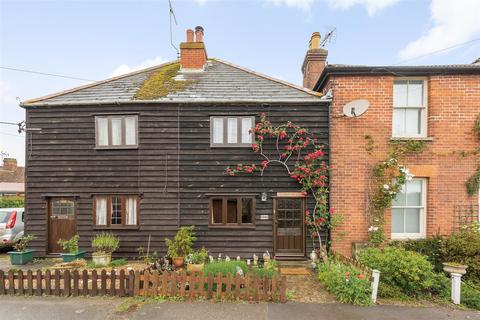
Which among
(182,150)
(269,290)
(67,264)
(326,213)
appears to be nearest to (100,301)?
(67,264)

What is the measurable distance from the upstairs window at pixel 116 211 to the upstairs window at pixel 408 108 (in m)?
9.58

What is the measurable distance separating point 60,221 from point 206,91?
7.27 meters

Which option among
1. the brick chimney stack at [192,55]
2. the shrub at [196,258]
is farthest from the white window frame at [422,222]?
the brick chimney stack at [192,55]

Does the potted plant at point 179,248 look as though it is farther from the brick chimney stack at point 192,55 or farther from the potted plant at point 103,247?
the brick chimney stack at point 192,55

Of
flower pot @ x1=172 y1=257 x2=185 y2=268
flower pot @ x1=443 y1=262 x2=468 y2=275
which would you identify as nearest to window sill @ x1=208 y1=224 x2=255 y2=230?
flower pot @ x1=172 y1=257 x2=185 y2=268

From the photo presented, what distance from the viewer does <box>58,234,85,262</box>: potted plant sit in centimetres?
836

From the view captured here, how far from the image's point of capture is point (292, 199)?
873 centimetres

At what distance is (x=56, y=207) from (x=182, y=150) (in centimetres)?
522

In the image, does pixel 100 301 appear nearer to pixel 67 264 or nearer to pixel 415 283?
pixel 67 264

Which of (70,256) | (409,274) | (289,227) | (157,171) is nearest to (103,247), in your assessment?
(70,256)

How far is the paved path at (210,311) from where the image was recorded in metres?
4.99

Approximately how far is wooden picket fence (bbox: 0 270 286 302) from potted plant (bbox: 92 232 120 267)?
2036 millimetres

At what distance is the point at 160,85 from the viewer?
9.59 m

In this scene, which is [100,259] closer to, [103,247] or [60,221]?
[103,247]
